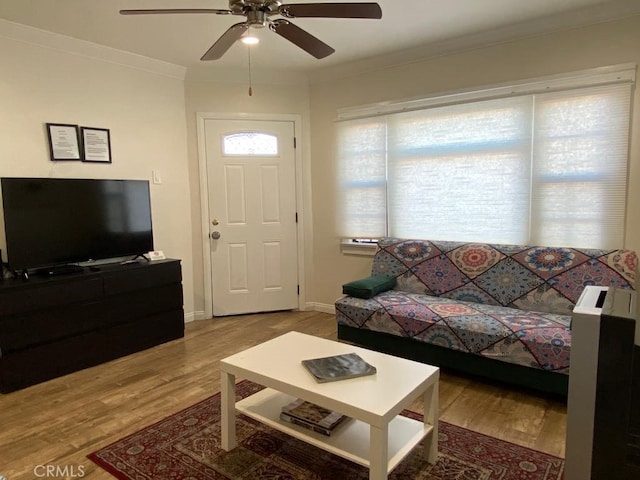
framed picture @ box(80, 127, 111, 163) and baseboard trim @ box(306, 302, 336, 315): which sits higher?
framed picture @ box(80, 127, 111, 163)

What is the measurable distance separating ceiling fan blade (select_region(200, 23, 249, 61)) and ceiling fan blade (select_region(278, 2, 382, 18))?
0.23 metres

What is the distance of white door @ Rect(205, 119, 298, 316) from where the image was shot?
14.3 feet

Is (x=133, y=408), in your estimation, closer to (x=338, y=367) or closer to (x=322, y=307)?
(x=338, y=367)

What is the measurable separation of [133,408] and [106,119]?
243cm

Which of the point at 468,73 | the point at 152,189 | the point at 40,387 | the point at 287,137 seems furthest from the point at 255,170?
the point at 40,387

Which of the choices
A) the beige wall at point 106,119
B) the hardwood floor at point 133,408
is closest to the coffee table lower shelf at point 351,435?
the hardwood floor at point 133,408

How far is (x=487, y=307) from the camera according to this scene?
307 centimetres

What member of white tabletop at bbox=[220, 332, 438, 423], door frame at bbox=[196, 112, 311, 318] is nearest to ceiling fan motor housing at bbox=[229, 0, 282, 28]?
white tabletop at bbox=[220, 332, 438, 423]

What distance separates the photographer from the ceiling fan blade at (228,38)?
2121mm

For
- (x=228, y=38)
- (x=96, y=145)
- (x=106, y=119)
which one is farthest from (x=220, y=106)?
(x=228, y=38)

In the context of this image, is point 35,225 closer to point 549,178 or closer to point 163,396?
point 163,396

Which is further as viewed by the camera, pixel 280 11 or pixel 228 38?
pixel 228 38

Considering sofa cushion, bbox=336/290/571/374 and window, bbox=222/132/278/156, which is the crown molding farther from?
sofa cushion, bbox=336/290/571/374

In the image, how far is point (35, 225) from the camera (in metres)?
3.03
